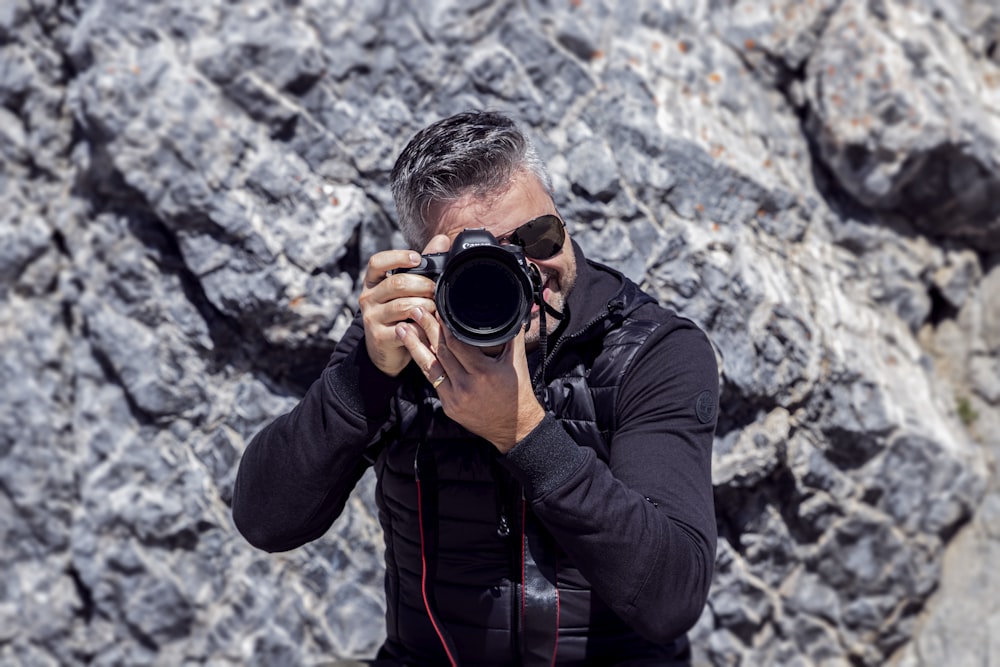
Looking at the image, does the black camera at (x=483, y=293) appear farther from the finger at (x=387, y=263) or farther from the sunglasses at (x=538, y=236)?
the sunglasses at (x=538, y=236)

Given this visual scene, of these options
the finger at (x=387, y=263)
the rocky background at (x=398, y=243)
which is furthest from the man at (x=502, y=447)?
the rocky background at (x=398, y=243)

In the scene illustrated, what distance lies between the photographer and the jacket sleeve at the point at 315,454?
5.41 feet

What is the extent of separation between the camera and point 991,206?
2816 millimetres

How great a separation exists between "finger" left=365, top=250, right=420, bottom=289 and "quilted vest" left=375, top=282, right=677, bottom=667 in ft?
0.93

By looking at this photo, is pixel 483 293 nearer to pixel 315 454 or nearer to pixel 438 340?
pixel 438 340

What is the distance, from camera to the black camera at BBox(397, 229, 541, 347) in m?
1.42

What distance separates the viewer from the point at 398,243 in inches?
104

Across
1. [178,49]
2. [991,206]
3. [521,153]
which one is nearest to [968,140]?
[991,206]

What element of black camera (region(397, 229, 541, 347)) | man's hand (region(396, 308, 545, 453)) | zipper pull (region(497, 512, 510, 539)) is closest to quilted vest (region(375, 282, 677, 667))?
zipper pull (region(497, 512, 510, 539))

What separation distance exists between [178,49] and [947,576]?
104 inches

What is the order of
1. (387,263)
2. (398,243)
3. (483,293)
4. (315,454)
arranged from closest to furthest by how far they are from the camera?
(483,293)
(387,263)
(315,454)
(398,243)

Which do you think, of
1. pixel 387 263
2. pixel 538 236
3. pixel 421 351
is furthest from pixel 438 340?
pixel 538 236

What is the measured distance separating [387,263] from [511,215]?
29 cm

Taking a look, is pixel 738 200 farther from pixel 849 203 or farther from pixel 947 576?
pixel 947 576
